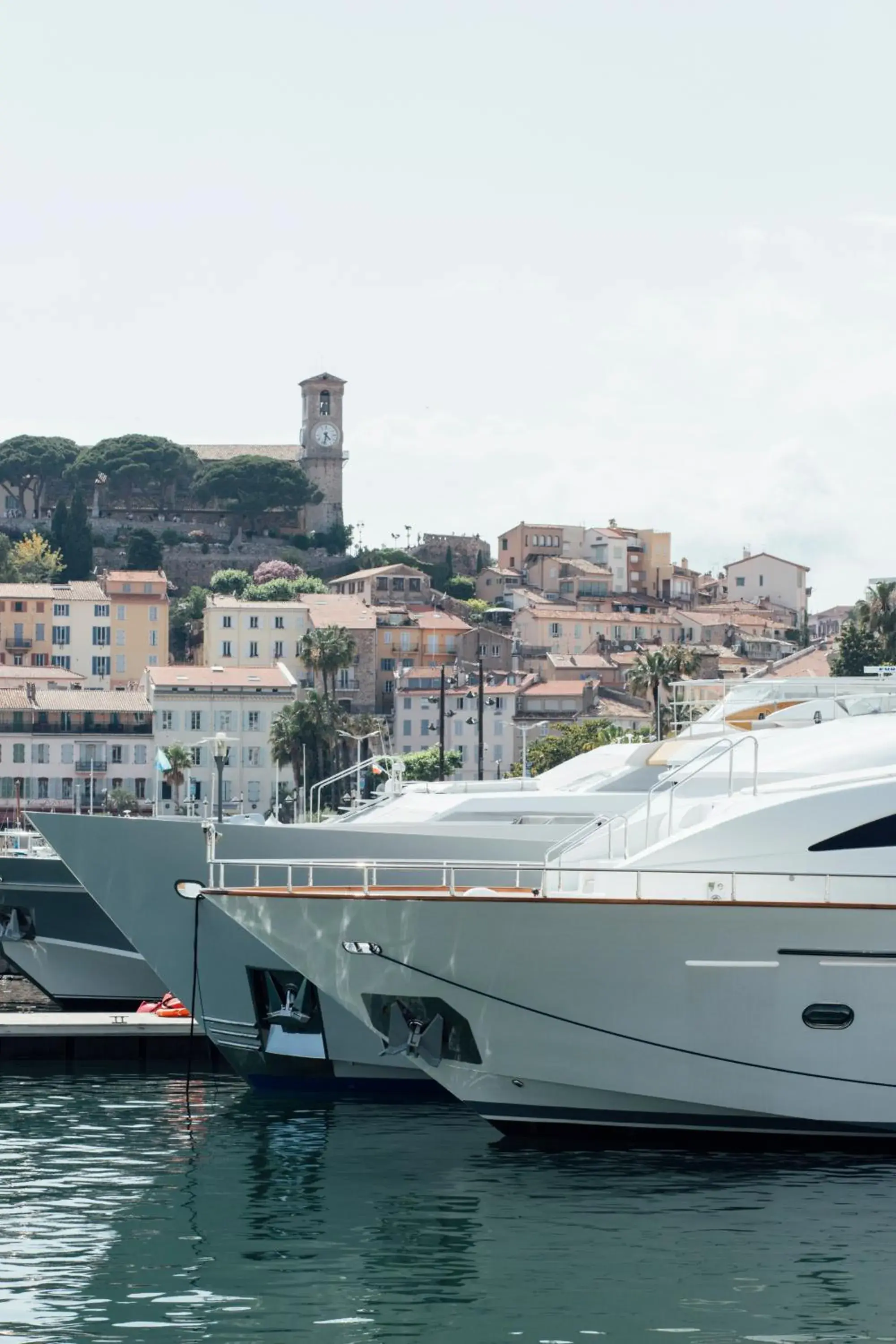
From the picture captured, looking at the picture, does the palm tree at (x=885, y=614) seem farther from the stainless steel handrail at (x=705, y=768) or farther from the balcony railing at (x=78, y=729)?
the stainless steel handrail at (x=705, y=768)

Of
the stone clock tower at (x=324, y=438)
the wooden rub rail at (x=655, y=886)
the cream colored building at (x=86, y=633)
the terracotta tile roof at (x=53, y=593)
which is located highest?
the stone clock tower at (x=324, y=438)

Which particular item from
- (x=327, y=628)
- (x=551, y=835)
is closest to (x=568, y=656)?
(x=327, y=628)

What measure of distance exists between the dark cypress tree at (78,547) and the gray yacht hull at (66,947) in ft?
370

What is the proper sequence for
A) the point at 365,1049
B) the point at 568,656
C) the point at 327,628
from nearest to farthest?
1. the point at 365,1049
2. the point at 327,628
3. the point at 568,656

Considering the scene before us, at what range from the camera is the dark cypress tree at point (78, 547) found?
481 ft

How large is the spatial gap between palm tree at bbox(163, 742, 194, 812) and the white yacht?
63.8 metres

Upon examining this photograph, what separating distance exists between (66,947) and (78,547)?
117585 mm

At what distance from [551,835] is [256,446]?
497ft

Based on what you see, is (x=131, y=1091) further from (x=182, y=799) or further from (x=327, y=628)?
(x=327, y=628)

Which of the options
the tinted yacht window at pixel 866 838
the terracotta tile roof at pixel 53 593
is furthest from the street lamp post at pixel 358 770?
the terracotta tile roof at pixel 53 593

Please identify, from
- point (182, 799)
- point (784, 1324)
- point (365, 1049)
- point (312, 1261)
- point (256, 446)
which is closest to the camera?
point (784, 1324)

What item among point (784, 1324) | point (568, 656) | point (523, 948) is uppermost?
point (568, 656)

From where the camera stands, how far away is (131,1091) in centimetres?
2497

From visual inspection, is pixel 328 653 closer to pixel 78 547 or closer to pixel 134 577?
pixel 134 577
